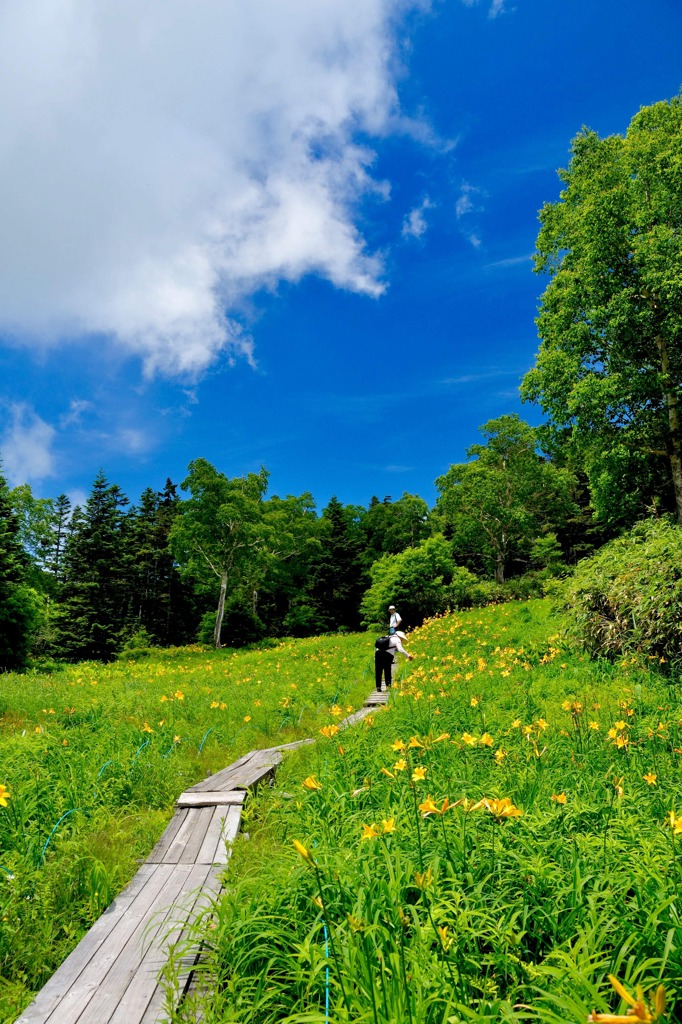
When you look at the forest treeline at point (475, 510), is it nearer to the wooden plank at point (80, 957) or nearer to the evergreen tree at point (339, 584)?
the evergreen tree at point (339, 584)

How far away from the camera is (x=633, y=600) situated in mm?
7121

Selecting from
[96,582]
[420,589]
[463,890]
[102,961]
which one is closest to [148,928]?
[102,961]

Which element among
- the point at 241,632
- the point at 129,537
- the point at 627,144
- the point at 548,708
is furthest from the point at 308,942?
the point at 129,537

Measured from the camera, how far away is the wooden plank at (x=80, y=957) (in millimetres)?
2054

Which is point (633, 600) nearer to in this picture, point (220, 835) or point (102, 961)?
point (220, 835)

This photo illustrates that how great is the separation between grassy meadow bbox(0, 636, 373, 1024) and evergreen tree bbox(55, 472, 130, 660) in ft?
72.1

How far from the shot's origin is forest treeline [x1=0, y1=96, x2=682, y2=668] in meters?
13.8

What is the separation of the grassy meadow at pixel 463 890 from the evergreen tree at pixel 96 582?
2881 centimetres

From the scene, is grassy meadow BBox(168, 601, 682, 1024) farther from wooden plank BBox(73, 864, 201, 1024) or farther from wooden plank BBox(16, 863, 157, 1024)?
wooden plank BBox(16, 863, 157, 1024)

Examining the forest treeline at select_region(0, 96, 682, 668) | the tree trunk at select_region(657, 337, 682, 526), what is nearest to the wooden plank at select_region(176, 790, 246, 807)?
the forest treeline at select_region(0, 96, 682, 668)

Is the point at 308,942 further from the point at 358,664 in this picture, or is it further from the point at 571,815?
the point at 358,664

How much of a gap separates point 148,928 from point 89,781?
2.19 metres

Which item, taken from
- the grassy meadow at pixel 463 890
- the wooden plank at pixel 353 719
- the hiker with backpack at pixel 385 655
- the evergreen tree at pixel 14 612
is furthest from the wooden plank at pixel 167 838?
the evergreen tree at pixel 14 612

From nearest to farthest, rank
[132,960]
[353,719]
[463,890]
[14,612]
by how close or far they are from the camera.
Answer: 1. [463,890]
2. [132,960]
3. [353,719]
4. [14,612]
